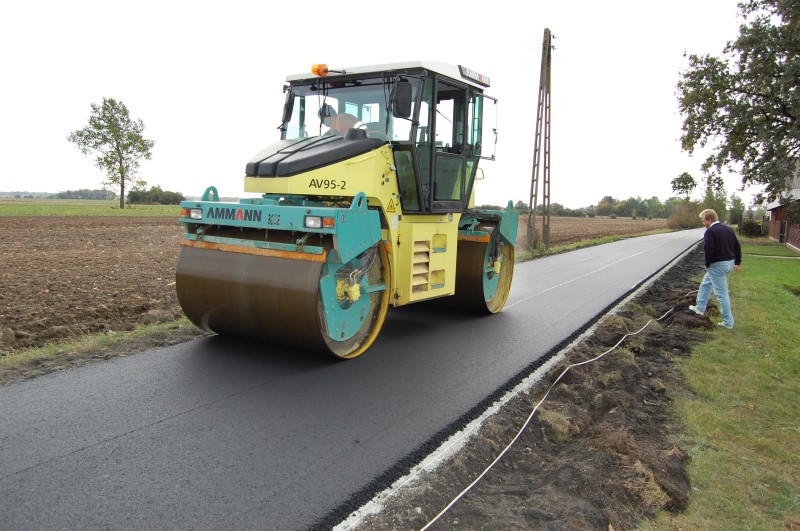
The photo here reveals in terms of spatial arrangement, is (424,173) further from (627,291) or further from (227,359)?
(627,291)

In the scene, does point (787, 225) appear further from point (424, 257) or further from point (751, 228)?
point (424, 257)

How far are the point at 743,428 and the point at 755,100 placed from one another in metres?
23.9

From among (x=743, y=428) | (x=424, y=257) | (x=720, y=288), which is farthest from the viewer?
(x=720, y=288)

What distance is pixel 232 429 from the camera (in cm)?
389

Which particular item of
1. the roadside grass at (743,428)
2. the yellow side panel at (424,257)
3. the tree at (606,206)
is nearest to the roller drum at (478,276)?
the yellow side panel at (424,257)

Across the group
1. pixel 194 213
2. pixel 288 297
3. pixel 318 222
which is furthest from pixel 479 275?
pixel 194 213

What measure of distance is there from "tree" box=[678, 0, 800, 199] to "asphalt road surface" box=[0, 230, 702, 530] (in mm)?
20325

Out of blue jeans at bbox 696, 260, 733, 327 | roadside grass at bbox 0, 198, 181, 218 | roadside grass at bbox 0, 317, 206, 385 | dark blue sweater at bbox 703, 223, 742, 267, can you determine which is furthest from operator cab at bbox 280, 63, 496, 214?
roadside grass at bbox 0, 198, 181, 218

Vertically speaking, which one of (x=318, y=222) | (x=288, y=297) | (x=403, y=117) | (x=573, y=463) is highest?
(x=403, y=117)

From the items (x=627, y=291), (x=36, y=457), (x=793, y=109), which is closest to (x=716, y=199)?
(x=793, y=109)

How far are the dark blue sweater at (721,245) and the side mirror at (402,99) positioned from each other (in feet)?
15.3

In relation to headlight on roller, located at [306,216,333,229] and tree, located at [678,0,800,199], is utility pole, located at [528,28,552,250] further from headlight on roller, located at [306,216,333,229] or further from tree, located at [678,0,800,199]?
headlight on roller, located at [306,216,333,229]

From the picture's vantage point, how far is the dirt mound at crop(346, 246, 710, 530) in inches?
124

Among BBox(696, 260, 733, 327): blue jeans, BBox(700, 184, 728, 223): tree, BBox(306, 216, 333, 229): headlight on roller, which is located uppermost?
BBox(700, 184, 728, 223): tree
